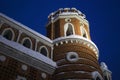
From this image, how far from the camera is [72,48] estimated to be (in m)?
22.9

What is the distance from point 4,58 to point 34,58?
3073 millimetres

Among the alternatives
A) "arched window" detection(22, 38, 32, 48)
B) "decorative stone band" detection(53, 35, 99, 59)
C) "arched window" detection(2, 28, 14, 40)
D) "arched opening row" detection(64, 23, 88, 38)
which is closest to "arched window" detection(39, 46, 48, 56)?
"decorative stone band" detection(53, 35, 99, 59)

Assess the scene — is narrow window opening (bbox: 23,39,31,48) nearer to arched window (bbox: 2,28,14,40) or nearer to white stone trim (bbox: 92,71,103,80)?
arched window (bbox: 2,28,14,40)

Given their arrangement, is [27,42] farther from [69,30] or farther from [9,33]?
[69,30]

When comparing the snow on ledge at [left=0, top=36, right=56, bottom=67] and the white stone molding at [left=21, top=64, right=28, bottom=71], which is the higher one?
the snow on ledge at [left=0, top=36, right=56, bottom=67]

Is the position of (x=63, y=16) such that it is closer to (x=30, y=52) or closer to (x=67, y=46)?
(x=67, y=46)

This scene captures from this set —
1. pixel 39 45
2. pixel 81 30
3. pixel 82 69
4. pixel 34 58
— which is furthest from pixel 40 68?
pixel 81 30

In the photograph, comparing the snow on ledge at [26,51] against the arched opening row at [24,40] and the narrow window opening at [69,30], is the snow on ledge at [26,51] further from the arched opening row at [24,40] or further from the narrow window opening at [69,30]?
the narrow window opening at [69,30]

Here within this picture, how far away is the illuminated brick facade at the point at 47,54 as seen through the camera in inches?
733

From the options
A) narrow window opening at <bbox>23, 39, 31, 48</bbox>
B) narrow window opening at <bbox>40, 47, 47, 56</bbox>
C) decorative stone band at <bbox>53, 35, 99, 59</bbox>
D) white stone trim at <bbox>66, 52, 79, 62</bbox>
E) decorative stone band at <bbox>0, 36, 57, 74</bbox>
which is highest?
decorative stone band at <bbox>53, 35, 99, 59</bbox>

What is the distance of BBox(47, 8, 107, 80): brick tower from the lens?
21281mm

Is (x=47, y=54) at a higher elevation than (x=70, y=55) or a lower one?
higher

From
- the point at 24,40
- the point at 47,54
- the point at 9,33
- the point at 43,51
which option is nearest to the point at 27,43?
the point at 24,40

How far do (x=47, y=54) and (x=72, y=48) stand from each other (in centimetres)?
297
